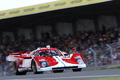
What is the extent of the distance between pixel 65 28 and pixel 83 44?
7.41 meters

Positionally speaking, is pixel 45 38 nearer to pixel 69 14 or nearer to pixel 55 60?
pixel 69 14

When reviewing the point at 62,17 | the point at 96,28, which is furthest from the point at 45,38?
the point at 96,28

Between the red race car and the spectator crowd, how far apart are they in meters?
2.93

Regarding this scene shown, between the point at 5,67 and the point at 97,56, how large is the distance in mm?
5309

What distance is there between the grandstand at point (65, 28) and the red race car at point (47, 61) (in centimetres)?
445

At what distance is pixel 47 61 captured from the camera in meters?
11.9

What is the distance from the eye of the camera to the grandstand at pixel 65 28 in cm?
2153

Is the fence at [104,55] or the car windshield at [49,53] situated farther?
the fence at [104,55]

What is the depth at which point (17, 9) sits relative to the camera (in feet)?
78.6

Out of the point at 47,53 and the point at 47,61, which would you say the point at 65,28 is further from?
the point at 47,61

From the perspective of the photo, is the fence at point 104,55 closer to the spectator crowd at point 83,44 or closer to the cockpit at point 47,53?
the spectator crowd at point 83,44

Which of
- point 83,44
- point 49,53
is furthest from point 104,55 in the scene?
point 83,44

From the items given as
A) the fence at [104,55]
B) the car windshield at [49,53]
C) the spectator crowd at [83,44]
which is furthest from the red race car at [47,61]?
the spectator crowd at [83,44]

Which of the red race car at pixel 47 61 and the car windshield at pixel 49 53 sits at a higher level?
the car windshield at pixel 49 53
